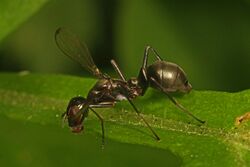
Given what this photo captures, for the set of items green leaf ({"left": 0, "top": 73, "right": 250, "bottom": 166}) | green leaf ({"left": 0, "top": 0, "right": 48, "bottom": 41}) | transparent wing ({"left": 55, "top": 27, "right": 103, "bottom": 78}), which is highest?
green leaf ({"left": 0, "top": 0, "right": 48, "bottom": 41})

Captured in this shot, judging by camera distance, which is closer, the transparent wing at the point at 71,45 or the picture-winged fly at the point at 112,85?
the picture-winged fly at the point at 112,85

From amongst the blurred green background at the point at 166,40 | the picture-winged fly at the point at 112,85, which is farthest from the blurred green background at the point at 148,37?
the picture-winged fly at the point at 112,85

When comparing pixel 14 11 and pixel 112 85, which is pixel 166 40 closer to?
pixel 112 85

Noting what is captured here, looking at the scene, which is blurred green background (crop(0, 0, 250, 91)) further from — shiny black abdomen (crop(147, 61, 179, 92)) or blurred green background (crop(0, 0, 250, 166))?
shiny black abdomen (crop(147, 61, 179, 92))

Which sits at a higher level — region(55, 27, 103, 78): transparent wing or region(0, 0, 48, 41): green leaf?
region(0, 0, 48, 41): green leaf

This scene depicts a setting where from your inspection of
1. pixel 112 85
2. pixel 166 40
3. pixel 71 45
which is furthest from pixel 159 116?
pixel 166 40

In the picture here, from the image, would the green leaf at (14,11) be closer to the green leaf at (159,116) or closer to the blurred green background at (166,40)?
the green leaf at (159,116)

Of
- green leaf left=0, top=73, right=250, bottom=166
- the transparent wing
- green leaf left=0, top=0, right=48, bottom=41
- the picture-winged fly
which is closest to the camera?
green leaf left=0, top=73, right=250, bottom=166

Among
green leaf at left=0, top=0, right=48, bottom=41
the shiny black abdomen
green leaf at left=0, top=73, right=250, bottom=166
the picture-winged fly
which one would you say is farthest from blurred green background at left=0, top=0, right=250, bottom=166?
the shiny black abdomen
